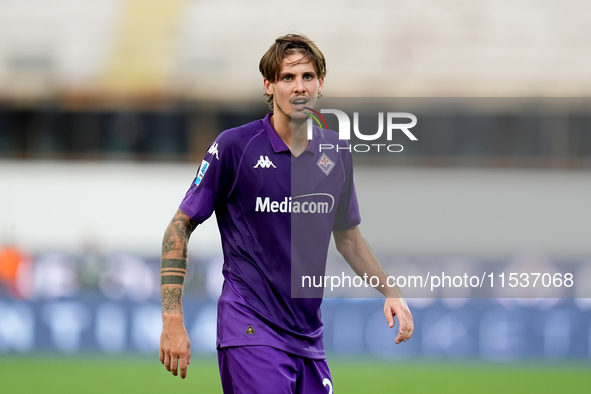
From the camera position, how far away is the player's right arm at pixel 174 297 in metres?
2.70

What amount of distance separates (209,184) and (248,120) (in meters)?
10.2

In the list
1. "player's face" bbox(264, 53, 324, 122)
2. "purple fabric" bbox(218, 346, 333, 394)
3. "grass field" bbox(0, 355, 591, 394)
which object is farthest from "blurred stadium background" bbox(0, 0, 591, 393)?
"player's face" bbox(264, 53, 324, 122)

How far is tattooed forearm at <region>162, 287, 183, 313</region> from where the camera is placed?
279 cm

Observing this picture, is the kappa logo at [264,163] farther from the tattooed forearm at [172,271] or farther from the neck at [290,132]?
the tattooed forearm at [172,271]

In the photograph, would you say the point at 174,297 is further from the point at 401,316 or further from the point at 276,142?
the point at 401,316

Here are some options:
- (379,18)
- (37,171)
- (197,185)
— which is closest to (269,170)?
(197,185)

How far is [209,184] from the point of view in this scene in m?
2.92

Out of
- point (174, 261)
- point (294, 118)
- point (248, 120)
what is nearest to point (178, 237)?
point (174, 261)

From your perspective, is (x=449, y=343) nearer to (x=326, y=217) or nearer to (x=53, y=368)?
(x=53, y=368)

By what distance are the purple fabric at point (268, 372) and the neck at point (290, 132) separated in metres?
0.81

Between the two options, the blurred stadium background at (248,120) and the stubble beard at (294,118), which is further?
the blurred stadium background at (248,120)

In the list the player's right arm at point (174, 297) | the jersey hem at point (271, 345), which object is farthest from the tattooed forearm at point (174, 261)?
the jersey hem at point (271, 345)

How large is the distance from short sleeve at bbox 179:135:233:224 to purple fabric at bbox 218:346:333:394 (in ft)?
1.76

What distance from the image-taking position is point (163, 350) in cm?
270
